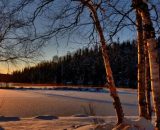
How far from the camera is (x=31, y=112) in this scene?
64.0 ft

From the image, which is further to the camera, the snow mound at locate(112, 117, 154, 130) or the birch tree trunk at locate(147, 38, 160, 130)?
the snow mound at locate(112, 117, 154, 130)

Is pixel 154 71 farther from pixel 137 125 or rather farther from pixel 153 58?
pixel 137 125

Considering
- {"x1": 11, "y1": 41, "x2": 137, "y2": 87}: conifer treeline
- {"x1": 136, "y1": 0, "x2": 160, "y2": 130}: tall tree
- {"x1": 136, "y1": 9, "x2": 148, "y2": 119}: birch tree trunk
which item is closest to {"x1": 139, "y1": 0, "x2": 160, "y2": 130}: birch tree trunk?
{"x1": 136, "y1": 0, "x2": 160, "y2": 130}: tall tree

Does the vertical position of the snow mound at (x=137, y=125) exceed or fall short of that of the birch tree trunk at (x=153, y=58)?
it falls short

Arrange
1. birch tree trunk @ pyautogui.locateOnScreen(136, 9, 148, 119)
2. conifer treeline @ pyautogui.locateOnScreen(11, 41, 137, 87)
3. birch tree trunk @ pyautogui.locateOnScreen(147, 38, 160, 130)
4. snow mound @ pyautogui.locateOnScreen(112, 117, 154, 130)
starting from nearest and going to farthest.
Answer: birch tree trunk @ pyautogui.locateOnScreen(147, 38, 160, 130) → snow mound @ pyautogui.locateOnScreen(112, 117, 154, 130) → birch tree trunk @ pyautogui.locateOnScreen(136, 9, 148, 119) → conifer treeline @ pyautogui.locateOnScreen(11, 41, 137, 87)

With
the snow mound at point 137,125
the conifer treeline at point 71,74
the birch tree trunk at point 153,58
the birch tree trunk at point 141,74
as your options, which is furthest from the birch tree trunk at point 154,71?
the conifer treeline at point 71,74

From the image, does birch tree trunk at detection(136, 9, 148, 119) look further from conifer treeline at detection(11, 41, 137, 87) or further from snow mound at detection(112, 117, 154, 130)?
conifer treeline at detection(11, 41, 137, 87)

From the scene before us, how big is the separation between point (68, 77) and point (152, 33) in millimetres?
94699

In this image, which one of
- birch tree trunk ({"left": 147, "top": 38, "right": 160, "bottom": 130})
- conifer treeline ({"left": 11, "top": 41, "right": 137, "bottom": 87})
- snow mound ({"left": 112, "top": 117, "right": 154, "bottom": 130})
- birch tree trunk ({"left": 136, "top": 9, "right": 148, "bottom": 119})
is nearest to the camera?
birch tree trunk ({"left": 147, "top": 38, "right": 160, "bottom": 130})

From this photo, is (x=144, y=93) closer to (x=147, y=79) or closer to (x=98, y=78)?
(x=147, y=79)

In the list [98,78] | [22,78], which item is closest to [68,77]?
[98,78]

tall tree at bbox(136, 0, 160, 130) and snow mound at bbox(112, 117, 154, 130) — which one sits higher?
tall tree at bbox(136, 0, 160, 130)

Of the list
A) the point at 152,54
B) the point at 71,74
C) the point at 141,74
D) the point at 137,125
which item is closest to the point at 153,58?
the point at 152,54

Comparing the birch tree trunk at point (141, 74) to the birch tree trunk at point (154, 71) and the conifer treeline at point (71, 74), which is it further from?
the conifer treeline at point (71, 74)
